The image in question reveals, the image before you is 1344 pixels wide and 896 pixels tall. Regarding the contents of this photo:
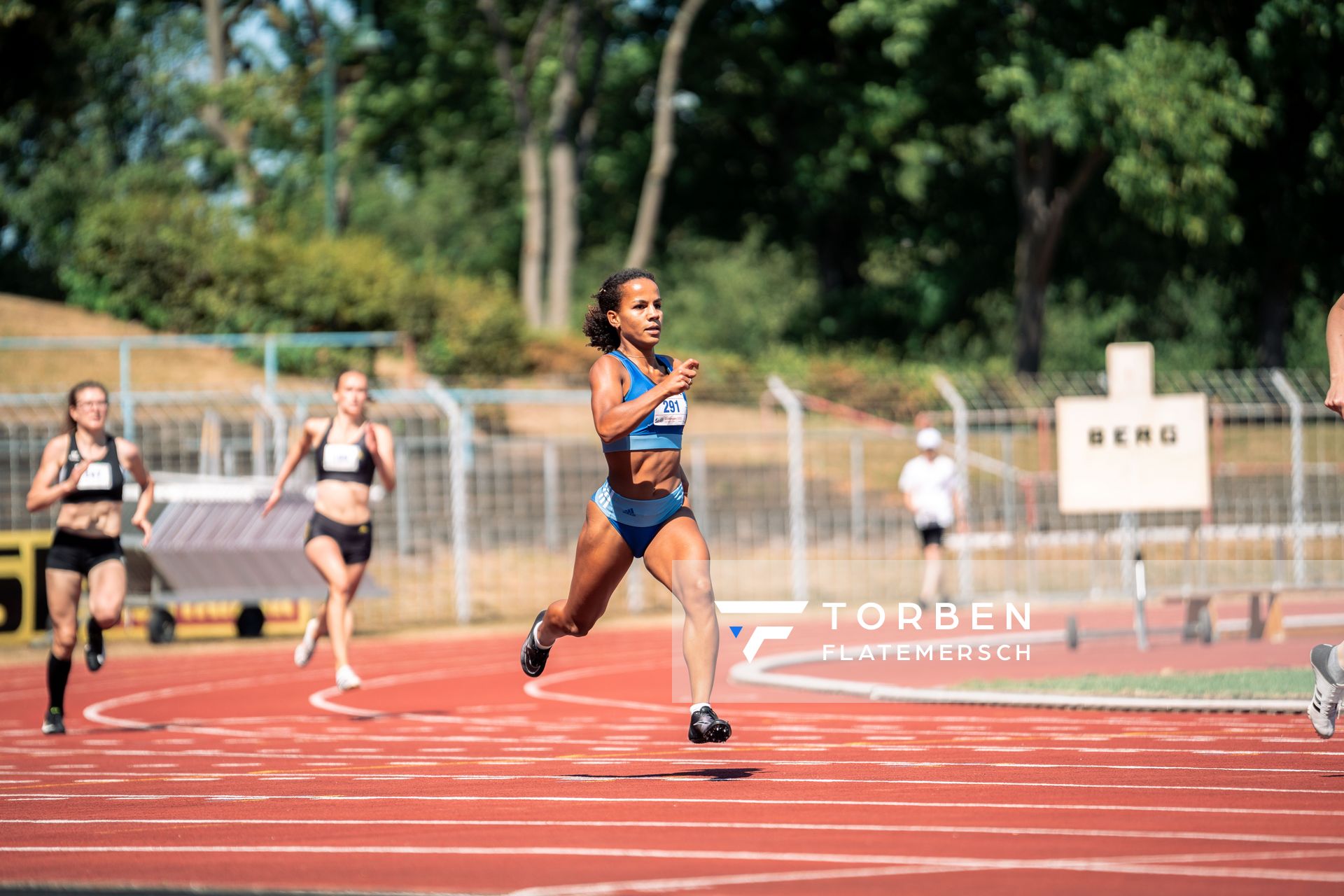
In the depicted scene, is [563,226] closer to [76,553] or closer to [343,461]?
[343,461]

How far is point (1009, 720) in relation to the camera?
1102cm

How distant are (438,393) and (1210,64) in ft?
69.2

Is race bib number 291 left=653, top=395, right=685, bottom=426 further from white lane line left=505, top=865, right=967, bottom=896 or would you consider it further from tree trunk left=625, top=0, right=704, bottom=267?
tree trunk left=625, top=0, right=704, bottom=267

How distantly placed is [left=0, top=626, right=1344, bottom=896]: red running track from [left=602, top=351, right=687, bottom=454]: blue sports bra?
1.50 metres

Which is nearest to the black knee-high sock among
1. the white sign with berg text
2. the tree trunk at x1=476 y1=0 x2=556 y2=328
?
the white sign with berg text

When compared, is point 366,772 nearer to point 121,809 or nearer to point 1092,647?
point 121,809

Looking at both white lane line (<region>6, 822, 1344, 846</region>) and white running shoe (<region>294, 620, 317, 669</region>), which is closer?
white lane line (<region>6, 822, 1344, 846</region>)

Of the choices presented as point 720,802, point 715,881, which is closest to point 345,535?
point 720,802

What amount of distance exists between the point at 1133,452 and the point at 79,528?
9294 mm

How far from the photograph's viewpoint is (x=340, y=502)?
1303cm

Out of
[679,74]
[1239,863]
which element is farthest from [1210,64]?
[1239,863]

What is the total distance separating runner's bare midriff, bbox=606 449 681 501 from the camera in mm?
8477

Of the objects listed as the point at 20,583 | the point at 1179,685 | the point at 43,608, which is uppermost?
the point at 20,583

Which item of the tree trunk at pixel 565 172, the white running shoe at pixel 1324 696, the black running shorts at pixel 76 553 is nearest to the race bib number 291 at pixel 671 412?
the white running shoe at pixel 1324 696
